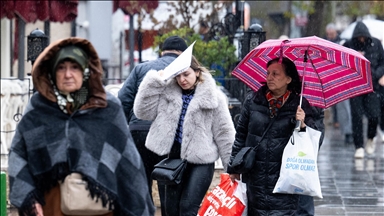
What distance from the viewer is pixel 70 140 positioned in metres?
4.88

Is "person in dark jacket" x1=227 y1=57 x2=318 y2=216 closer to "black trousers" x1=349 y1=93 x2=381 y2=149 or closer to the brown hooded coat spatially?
the brown hooded coat

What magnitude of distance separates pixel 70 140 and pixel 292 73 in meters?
2.33

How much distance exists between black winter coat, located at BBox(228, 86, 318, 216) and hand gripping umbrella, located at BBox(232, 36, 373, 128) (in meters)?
0.24

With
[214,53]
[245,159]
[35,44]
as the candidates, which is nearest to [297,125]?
[245,159]

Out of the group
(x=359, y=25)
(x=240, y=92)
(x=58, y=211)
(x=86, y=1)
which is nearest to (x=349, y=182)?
(x=240, y=92)

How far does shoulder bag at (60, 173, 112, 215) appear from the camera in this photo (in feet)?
15.9

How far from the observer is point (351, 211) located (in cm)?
974

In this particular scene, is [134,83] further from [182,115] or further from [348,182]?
[348,182]

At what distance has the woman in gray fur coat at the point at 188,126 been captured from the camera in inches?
286

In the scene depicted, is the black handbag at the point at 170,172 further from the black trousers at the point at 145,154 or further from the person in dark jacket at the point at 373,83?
the person in dark jacket at the point at 373,83

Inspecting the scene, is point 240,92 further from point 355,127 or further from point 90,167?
point 90,167

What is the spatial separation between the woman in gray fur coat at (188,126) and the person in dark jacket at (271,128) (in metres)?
0.51

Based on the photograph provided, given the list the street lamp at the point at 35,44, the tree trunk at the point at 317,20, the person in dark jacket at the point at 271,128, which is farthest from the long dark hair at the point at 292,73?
the tree trunk at the point at 317,20

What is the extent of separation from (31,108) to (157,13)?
480 inches
